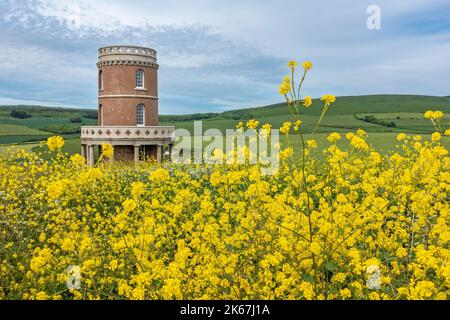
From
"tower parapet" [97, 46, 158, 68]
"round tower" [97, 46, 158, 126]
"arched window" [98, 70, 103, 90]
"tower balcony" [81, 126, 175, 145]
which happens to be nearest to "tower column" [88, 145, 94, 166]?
"tower balcony" [81, 126, 175, 145]

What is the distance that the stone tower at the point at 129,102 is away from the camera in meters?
31.2

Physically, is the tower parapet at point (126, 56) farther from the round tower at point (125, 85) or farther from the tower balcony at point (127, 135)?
the tower balcony at point (127, 135)

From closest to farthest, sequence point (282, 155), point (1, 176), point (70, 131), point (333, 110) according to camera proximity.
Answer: point (282, 155)
point (1, 176)
point (70, 131)
point (333, 110)

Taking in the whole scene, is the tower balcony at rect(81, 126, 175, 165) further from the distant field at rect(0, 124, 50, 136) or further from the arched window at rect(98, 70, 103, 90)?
the distant field at rect(0, 124, 50, 136)

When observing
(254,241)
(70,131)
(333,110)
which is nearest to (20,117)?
(70,131)

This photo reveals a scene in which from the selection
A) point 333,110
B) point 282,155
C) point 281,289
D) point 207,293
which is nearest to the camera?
point 281,289

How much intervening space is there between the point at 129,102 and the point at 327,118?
35.6m

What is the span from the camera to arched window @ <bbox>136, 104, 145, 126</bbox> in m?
33.2

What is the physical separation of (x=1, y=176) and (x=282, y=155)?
A: 11.4m

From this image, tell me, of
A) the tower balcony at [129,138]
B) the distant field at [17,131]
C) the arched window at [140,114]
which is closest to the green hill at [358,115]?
the distant field at [17,131]

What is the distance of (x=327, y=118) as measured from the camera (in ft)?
198
